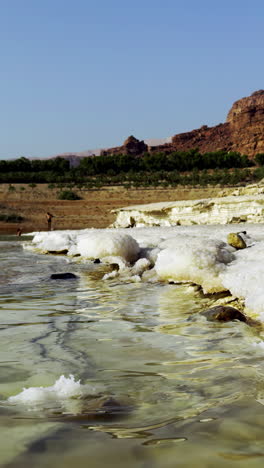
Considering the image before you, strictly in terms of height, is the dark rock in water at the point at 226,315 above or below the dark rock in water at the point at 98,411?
below

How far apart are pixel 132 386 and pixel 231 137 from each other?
159m

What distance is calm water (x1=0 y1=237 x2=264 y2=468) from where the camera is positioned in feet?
5.08

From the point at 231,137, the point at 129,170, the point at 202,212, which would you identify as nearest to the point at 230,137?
the point at 231,137

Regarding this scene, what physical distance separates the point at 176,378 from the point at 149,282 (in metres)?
3.78

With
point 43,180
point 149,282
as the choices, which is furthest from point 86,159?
point 149,282

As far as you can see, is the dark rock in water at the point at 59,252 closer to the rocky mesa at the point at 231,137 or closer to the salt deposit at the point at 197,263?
the salt deposit at the point at 197,263

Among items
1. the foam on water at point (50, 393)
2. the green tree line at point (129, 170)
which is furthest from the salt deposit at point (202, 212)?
the green tree line at point (129, 170)

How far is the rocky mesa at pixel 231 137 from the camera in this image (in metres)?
145

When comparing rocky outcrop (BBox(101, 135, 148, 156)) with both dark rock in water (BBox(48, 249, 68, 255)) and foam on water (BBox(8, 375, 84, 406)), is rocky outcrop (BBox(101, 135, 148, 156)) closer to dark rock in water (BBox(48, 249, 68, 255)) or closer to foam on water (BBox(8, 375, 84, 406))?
dark rock in water (BBox(48, 249, 68, 255))

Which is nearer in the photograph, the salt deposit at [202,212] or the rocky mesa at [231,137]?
the salt deposit at [202,212]

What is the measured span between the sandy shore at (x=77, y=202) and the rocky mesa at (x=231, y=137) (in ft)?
299

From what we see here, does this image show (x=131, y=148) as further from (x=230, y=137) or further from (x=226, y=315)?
(x=226, y=315)

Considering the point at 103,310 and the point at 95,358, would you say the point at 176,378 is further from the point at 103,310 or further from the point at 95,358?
the point at 103,310

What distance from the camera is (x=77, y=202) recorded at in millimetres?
52156
